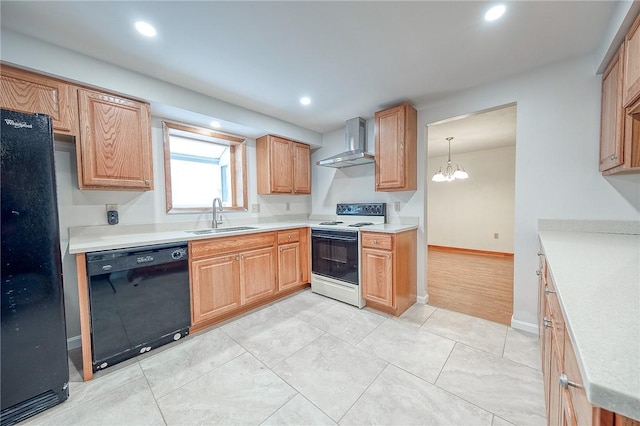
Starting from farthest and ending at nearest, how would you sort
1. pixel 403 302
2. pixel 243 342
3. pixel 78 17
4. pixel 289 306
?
pixel 289 306 < pixel 403 302 < pixel 243 342 < pixel 78 17

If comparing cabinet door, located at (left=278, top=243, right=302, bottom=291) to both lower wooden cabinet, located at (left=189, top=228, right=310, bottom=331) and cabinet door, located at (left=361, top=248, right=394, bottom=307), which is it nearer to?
lower wooden cabinet, located at (left=189, top=228, right=310, bottom=331)

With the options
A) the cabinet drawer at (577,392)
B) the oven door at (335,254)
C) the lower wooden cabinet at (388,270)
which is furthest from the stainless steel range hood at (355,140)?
the cabinet drawer at (577,392)

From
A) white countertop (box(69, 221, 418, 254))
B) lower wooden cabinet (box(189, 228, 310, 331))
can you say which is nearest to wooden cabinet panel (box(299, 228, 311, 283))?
lower wooden cabinet (box(189, 228, 310, 331))

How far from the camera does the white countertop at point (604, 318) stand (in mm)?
404

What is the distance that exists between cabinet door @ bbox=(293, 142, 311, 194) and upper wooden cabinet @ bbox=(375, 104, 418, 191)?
1182mm

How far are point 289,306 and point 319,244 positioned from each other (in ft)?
2.65

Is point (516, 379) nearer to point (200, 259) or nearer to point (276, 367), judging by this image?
point (276, 367)

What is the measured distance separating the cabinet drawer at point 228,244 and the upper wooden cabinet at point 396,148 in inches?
57.3

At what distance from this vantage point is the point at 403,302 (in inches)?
102

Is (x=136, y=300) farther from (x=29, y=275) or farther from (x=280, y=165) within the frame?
(x=280, y=165)

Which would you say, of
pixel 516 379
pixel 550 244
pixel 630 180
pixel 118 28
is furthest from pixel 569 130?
pixel 118 28

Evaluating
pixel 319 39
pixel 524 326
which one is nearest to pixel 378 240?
pixel 524 326

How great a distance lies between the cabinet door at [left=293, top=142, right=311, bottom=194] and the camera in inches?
138

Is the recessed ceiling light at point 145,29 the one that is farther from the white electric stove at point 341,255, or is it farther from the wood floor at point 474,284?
the wood floor at point 474,284
